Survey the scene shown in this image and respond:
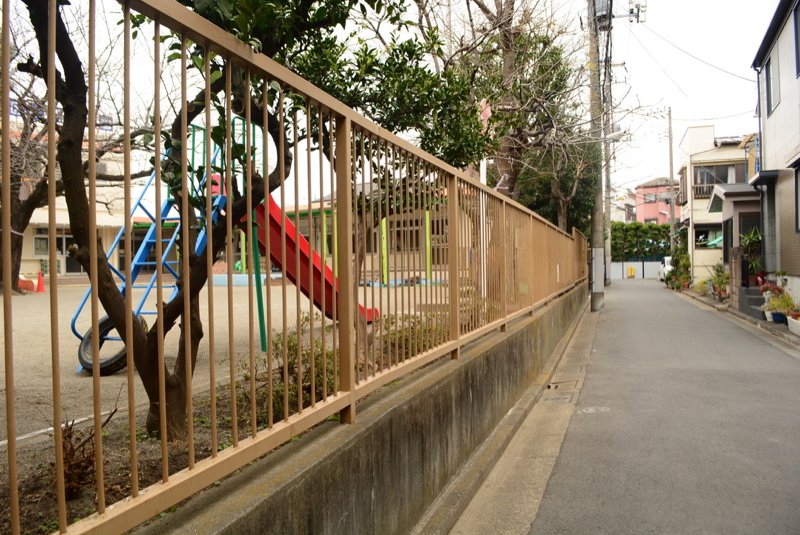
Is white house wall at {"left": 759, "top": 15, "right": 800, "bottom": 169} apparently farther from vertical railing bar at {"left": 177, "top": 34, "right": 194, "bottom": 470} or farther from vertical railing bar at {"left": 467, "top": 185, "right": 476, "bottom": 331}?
vertical railing bar at {"left": 177, "top": 34, "right": 194, "bottom": 470}

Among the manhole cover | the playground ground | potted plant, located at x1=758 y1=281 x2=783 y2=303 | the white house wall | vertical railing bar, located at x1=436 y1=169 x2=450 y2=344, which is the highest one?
the white house wall

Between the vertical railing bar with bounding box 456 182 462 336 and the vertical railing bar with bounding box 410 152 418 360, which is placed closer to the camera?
the vertical railing bar with bounding box 410 152 418 360

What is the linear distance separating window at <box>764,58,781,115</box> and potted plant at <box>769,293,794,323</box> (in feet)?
17.9

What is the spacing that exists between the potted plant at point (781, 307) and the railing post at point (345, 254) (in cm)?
1340

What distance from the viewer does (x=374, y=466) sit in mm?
3084

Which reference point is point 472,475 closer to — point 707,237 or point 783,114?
point 783,114

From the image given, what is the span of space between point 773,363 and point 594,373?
2920 mm

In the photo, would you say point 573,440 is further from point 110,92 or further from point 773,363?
point 110,92

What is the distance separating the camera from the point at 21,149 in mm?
10281

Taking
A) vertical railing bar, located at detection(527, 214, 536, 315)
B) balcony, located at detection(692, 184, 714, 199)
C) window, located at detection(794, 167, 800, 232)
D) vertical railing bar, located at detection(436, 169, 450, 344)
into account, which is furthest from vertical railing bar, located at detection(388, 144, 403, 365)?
balcony, located at detection(692, 184, 714, 199)

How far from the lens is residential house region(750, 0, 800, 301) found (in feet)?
48.7

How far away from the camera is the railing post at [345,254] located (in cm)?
324

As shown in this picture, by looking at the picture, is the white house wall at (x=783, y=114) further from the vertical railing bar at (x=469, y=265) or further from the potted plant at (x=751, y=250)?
the vertical railing bar at (x=469, y=265)

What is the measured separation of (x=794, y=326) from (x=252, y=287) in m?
13.0
